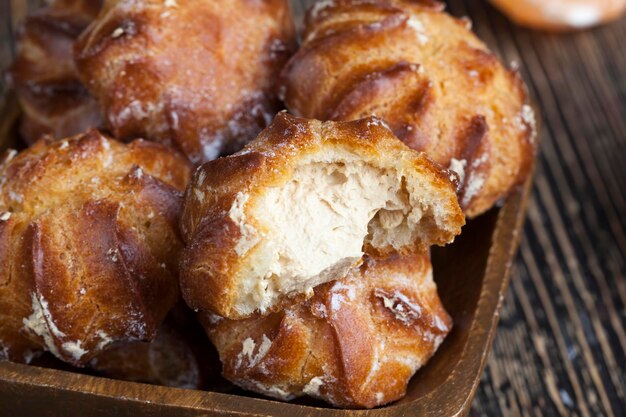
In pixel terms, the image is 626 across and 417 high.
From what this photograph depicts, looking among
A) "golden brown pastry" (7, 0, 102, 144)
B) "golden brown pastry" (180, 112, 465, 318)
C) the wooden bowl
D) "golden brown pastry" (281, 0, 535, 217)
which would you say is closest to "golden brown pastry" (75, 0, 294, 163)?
"golden brown pastry" (281, 0, 535, 217)

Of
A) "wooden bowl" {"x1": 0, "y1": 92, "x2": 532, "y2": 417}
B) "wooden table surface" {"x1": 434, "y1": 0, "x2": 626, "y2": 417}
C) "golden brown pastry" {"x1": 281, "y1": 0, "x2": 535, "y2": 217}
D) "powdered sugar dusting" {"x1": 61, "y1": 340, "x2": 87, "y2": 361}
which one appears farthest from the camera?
"wooden table surface" {"x1": 434, "y1": 0, "x2": 626, "y2": 417}

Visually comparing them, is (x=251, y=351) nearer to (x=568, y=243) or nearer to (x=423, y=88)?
(x=423, y=88)

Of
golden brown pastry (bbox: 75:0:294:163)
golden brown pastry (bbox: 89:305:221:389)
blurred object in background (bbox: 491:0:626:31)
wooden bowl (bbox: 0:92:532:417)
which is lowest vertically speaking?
blurred object in background (bbox: 491:0:626:31)

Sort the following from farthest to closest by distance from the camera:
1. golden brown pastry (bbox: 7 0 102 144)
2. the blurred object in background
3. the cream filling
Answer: the blurred object in background < golden brown pastry (bbox: 7 0 102 144) < the cream filling

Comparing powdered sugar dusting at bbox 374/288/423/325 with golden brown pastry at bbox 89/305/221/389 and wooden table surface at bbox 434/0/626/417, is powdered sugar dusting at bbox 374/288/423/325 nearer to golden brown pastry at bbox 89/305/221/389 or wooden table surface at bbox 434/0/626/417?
golden brown pastry at bbox 89/305/221/389

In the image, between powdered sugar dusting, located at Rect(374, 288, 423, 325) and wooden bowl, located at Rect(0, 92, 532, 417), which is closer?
wooden bowl, located at Rect(0, 92, 532, 417)

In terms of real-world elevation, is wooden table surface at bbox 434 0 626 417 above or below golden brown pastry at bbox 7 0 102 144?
below
